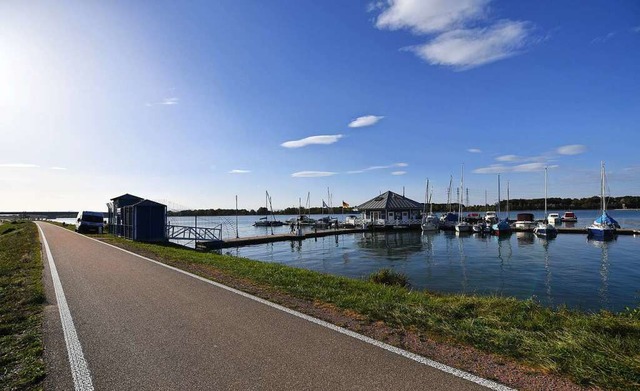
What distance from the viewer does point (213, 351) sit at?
5.29 metres

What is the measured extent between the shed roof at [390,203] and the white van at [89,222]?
42067 millimetres

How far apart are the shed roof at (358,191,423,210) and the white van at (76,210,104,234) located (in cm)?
4207

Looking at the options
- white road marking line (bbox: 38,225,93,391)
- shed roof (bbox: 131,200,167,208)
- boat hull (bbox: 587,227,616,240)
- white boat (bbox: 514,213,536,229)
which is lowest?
boat hull (bbox: 587,227,616,240)

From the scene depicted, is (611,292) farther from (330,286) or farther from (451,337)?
(451,337)

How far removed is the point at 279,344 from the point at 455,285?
571 inches

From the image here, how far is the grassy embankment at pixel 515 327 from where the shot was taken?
4.39 metres

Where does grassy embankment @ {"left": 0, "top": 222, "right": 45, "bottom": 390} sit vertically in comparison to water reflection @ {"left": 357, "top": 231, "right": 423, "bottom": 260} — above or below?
above

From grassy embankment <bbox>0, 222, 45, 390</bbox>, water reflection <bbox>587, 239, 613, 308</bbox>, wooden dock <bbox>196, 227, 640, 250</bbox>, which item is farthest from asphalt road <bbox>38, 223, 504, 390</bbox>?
wooden dock <bbox>196, 227, 640, 250</bbox>

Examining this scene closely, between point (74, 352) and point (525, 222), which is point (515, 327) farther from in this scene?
point (525, 222)

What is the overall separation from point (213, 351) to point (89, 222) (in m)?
42.1

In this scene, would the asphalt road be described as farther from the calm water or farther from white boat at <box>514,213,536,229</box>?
white boat at <box>514,213,536,229</box>

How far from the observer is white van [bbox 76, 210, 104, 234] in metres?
39.8

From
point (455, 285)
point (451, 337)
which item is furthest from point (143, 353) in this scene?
point (455, 285)

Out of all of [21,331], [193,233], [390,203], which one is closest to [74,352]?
[21,331]
